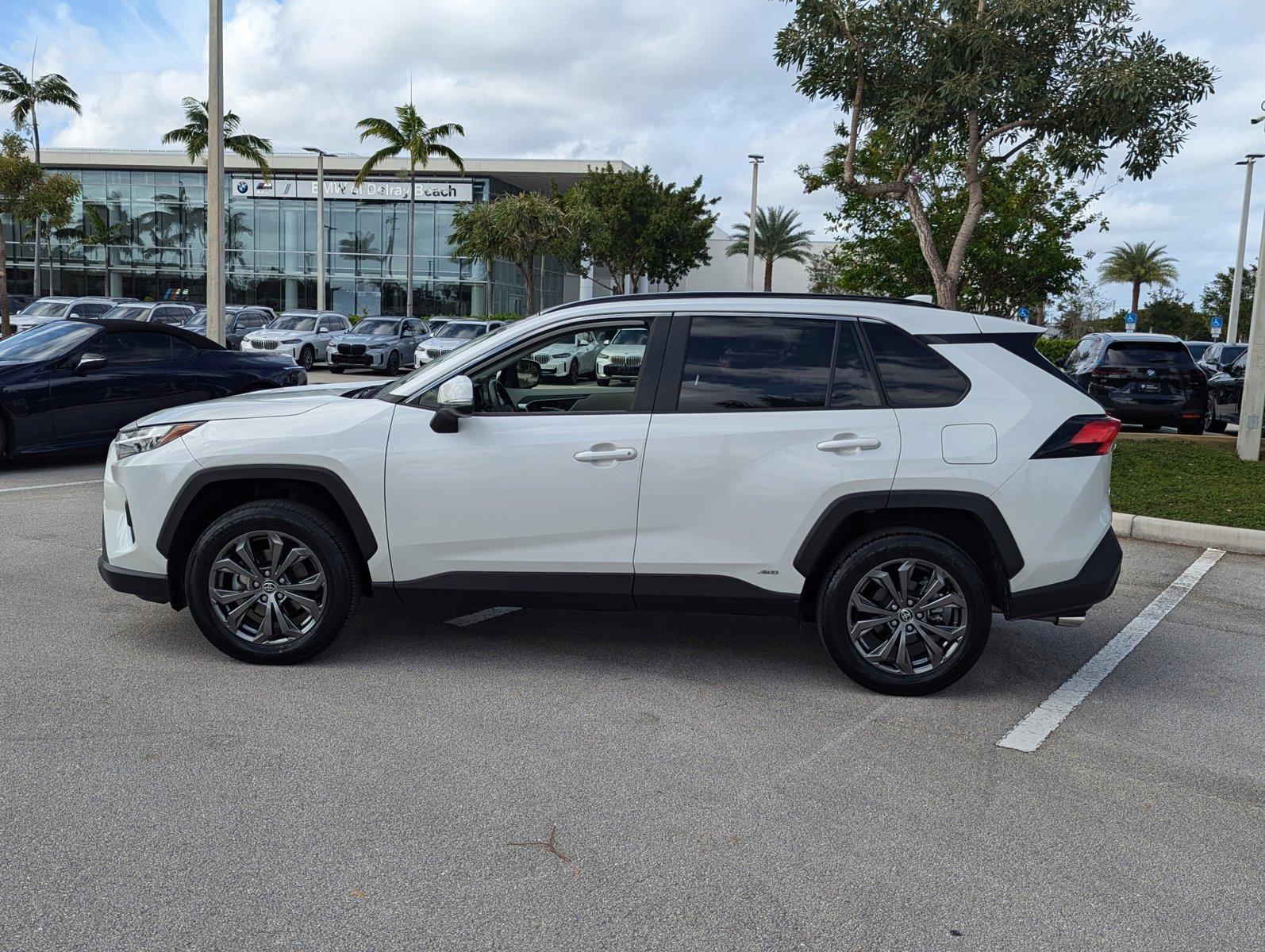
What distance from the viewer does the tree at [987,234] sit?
2564cm

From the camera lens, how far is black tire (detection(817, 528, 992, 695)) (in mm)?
4961

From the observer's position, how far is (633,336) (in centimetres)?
525

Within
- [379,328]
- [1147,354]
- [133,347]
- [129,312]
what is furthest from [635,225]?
[133,347]

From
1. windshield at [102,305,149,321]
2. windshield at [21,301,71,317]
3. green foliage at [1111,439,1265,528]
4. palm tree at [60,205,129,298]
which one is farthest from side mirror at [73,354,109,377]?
palm tree at [60,205,129,298]

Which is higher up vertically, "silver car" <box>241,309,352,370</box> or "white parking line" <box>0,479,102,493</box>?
"silver car" <box>241,309,352,370</box>

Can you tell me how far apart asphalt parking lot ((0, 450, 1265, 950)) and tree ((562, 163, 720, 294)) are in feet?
127

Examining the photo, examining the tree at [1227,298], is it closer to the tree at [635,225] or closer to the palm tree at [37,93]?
the tree at [635,225]

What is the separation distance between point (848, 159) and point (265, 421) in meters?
10.6

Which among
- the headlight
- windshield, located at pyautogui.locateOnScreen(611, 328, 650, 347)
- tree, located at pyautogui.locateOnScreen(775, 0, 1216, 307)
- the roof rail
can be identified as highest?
tree, located at pyautogui.locateOnScreen(775, 0, 1216, 307)

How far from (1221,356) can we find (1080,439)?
67.1ft

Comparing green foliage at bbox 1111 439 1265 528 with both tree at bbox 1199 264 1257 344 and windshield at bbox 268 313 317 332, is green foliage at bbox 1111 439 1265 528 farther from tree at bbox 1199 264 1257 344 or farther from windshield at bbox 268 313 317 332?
tree at bbox 1199 264 1257 344

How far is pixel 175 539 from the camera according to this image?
17.4 feet

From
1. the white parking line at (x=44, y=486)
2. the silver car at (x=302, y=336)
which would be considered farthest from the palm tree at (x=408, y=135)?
the white parking line at (x=44, y=486)

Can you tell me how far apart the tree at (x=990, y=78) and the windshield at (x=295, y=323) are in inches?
824
